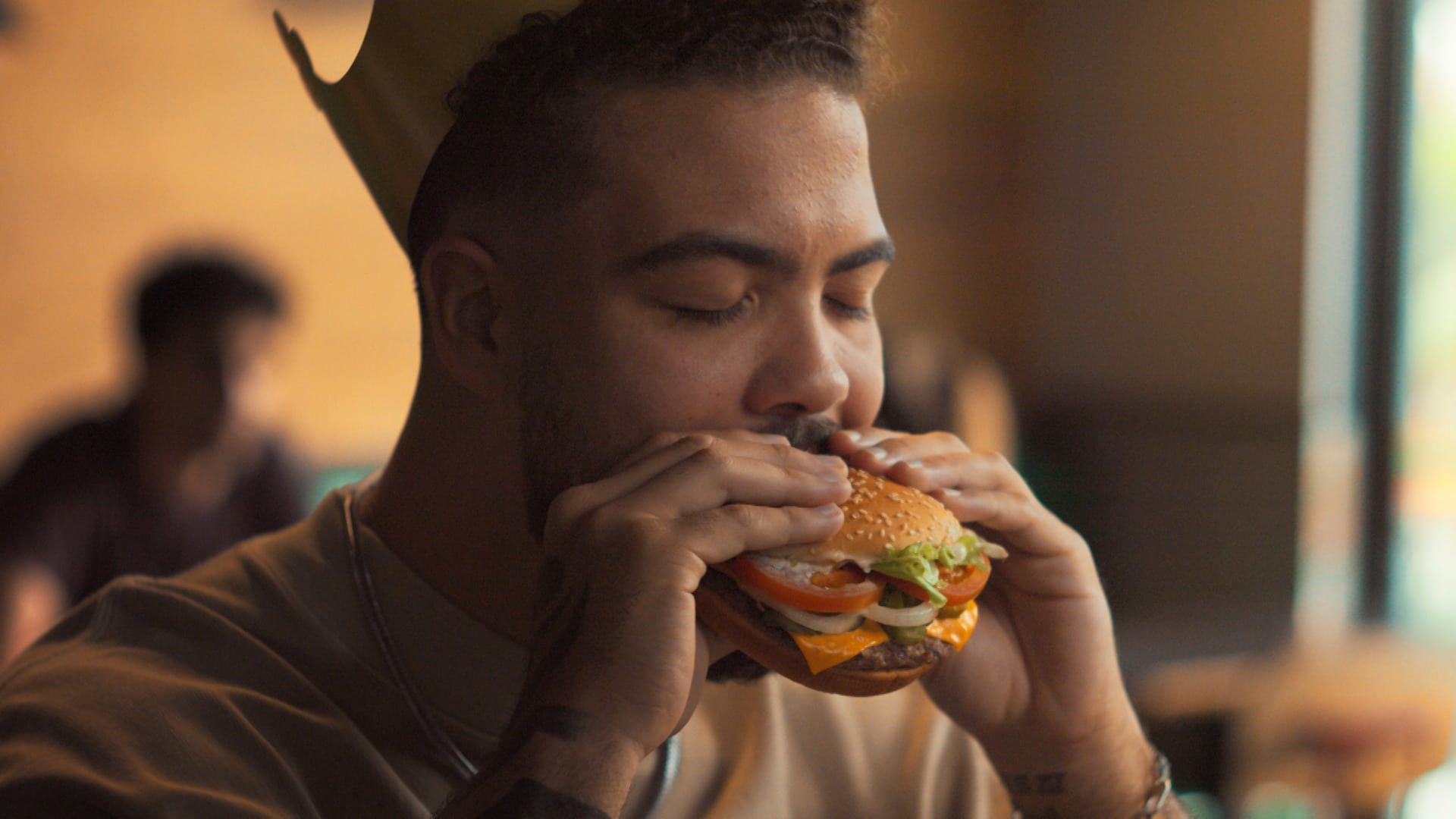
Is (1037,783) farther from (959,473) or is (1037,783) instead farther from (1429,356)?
(1429,356)

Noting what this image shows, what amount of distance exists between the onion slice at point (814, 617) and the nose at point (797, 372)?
0.20 m

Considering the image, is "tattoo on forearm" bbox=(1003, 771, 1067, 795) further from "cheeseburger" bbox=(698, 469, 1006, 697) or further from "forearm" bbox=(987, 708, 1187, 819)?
"cheeseburger" bbox=(698, 469, 1006, 697)

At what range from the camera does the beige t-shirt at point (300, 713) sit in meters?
1.23

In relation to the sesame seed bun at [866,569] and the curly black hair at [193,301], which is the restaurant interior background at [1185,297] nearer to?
the curly black hair at [193,301]

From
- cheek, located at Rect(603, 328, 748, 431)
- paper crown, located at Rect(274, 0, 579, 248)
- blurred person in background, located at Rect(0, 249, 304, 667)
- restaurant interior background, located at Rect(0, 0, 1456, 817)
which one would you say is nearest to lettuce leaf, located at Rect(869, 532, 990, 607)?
cheek, located at Rect(603, 328, 748, 431)

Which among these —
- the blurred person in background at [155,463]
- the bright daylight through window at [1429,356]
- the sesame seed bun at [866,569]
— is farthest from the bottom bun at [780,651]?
the bright daylight through window at [1429,356]

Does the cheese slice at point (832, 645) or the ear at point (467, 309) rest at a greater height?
the ear at point (467, 309)

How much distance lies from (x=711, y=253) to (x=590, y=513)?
30 centimetres

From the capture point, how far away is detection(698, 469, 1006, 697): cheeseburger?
1.29 meters

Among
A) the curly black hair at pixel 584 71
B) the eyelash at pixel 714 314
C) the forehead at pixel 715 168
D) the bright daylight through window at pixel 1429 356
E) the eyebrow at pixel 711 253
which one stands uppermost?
the curly black hair at pixel 584 71

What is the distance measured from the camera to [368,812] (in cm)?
130

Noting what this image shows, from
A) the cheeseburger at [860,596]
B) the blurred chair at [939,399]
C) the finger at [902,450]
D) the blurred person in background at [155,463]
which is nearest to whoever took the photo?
the cheeseburger at [860,596]

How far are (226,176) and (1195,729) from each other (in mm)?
4234

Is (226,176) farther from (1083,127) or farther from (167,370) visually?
(1083,127)
